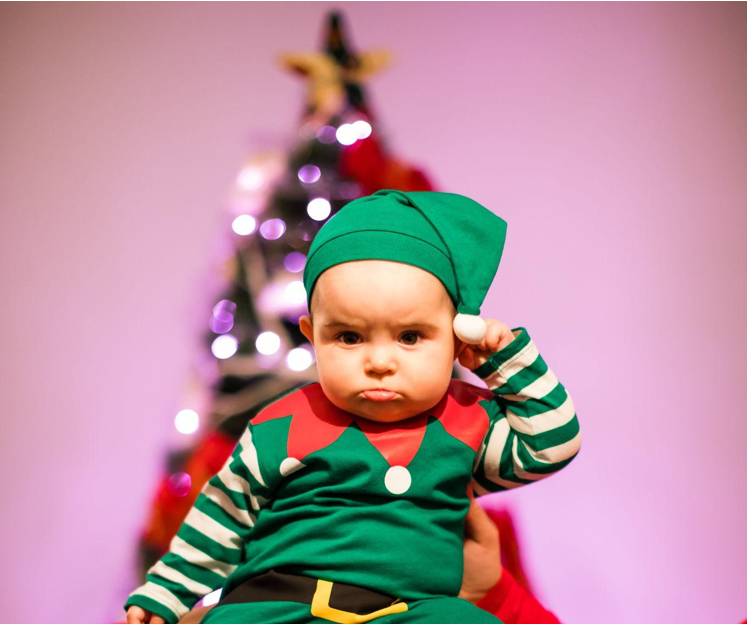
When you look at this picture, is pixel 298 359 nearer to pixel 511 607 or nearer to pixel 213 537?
pixel 213 537

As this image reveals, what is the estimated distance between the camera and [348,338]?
861 mm

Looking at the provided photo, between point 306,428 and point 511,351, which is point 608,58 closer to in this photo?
point 511,351

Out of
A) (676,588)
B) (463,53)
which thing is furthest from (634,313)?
(463,53)

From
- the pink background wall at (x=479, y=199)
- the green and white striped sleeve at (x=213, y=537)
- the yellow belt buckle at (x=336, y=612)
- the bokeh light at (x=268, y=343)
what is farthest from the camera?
the pink background wall at (x=479, y=199)

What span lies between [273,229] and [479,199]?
0.62 m

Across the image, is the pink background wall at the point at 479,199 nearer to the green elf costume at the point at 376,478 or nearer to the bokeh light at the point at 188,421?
the bokeh light at the point at 188,421

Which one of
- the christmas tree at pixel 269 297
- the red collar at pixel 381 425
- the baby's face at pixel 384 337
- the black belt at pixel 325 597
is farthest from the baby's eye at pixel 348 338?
the christmas tree at pixel 269 297

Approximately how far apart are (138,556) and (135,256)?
79 centimetres

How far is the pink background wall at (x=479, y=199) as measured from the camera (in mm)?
Result: 1642

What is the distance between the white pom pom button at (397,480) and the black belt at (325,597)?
0.13 meters

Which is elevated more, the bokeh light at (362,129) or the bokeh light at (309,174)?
the bokeh light at (362,129)

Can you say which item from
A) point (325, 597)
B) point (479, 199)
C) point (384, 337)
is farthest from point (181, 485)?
point (479, 199)

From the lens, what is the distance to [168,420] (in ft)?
5.75

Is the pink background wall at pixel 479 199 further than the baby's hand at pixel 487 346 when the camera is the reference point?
Yes
